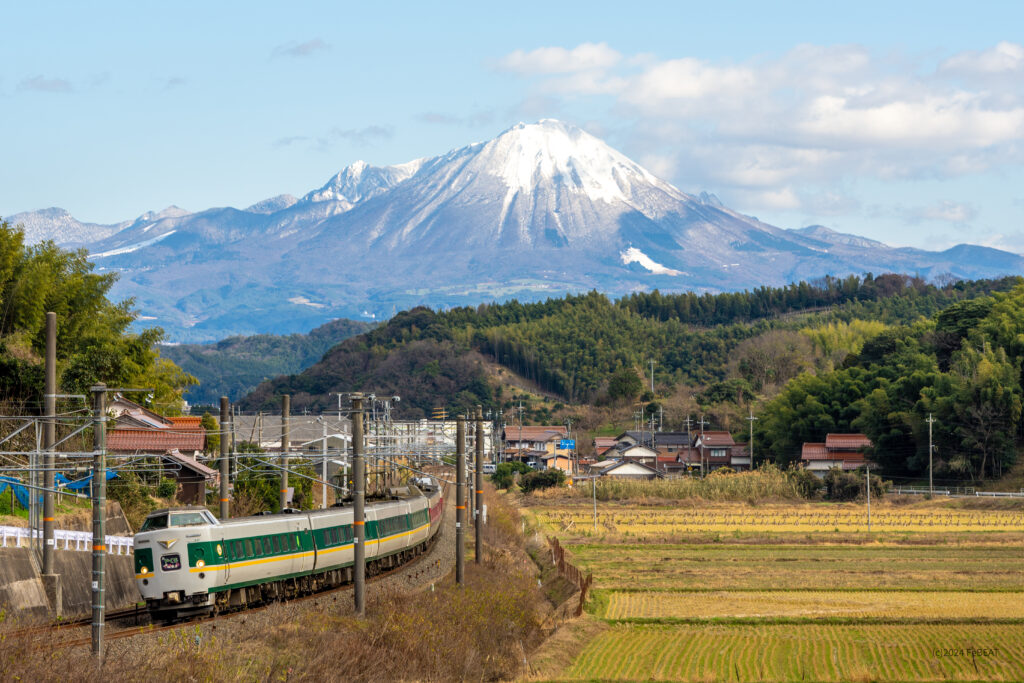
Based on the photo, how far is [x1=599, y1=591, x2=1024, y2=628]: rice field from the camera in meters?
28.0

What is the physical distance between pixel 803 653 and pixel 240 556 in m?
10.9

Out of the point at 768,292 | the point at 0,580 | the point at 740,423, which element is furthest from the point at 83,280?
the point at 768,292

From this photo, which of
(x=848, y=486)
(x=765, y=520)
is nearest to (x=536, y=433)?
(x=848, y=486)

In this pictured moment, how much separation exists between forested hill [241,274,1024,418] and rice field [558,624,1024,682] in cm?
8982

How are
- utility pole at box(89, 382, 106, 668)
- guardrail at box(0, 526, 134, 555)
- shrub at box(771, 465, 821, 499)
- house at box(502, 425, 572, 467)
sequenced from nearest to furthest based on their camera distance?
utility pole at box(89, 382, 106, 668) < guardrail at box(0, 526, 134, 555) < shrub at box(771, 465, 821, 499) < house at box(502, 425, 572, 467)

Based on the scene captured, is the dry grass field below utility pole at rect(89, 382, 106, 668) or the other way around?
below

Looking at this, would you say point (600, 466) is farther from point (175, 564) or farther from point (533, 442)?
point (175, 564)

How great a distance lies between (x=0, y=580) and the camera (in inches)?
778

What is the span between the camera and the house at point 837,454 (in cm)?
8088

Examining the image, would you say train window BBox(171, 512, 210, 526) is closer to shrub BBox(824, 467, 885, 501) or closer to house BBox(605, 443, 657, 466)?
shrub BBox(824, 467, 885, 501)

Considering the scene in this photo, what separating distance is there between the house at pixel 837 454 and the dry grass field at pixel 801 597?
21572 millimetres

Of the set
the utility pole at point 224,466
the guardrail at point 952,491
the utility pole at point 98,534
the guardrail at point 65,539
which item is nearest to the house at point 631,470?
the guardrail at point 952,491

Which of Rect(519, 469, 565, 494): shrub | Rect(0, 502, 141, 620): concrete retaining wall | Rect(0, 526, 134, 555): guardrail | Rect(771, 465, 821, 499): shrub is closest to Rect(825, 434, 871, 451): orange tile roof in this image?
Rect(771, 465, 821, 499): shrub

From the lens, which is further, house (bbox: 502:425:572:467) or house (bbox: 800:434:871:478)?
house (bbox: 502:425:572:467)
